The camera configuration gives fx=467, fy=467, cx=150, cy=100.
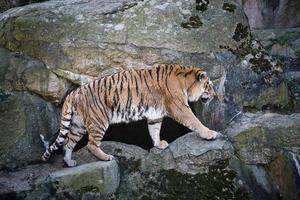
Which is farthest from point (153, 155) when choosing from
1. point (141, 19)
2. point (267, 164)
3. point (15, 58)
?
point (15, 58)

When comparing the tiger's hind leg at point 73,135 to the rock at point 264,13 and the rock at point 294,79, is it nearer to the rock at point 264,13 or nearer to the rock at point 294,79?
the rock at point 294,79

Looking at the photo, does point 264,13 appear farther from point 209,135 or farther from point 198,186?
point 198,186

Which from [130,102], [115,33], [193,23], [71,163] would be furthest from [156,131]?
[193,23]

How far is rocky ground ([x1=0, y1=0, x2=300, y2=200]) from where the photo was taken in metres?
5.74

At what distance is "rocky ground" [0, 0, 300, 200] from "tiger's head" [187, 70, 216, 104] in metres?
0.35

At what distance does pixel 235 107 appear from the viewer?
257 inches

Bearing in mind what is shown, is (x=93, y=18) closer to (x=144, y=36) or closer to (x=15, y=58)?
(x=144, y=36)

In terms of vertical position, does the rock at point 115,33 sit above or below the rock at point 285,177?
above

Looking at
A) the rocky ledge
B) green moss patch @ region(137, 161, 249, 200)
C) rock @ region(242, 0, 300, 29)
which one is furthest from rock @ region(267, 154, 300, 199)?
rock @ region(242, 0, 300, 29)

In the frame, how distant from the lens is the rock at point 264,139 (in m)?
5.82

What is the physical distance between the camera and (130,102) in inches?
237

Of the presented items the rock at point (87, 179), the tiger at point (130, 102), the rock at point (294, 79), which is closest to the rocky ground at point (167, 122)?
the rock at point (87, 179)

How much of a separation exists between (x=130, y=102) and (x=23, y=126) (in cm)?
144

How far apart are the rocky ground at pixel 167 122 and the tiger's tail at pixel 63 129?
0.20 m
